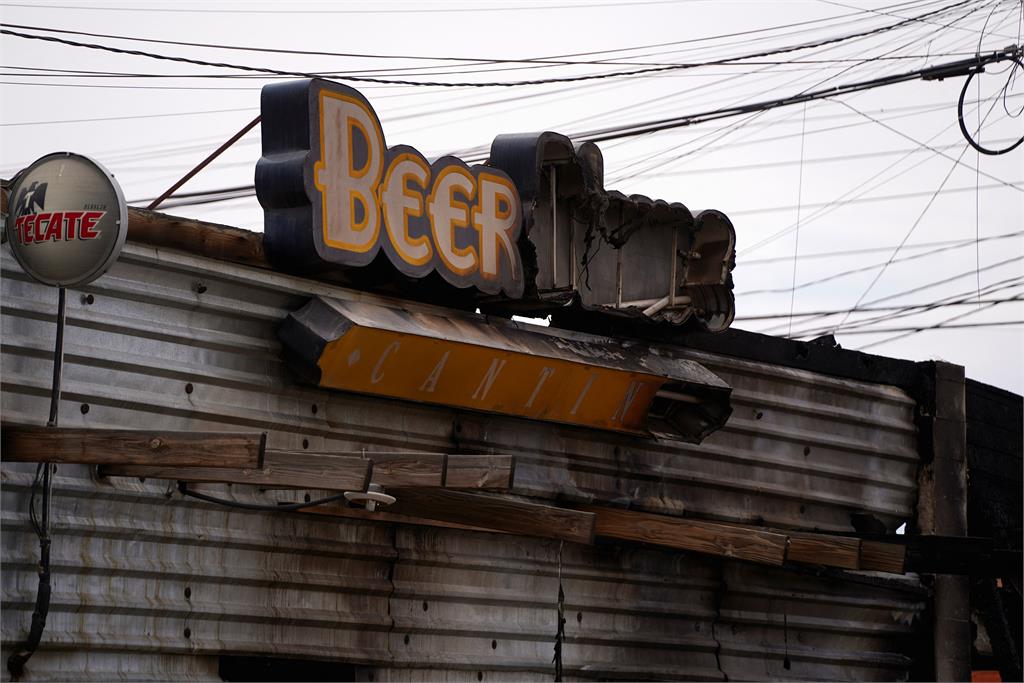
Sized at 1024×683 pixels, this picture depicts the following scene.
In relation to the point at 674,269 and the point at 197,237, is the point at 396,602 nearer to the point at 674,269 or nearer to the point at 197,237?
the point at 197,237

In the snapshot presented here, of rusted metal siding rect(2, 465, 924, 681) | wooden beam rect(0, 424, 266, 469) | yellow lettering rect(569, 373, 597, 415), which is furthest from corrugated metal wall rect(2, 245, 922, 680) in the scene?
wooden beam rect(0, 424, 266, 469)

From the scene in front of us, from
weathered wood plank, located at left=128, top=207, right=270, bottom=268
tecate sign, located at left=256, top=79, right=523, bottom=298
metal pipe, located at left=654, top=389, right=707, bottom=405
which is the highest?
tecate sign, located at left=256, top=79, right=523, bottom=298

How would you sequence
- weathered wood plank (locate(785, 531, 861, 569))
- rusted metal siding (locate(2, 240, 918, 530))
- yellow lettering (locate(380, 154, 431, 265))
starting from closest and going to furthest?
rusted metal siding (locate(2, 240, 918, 530))
yellow lettering (locate(380, 154, 431, 265))
weathered wood plank (locate(785, 531, 861, 569))

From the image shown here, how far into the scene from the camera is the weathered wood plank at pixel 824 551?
13.6 meters

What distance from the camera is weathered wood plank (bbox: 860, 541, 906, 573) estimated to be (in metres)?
13.6

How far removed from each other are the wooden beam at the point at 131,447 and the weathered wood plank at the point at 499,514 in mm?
2502

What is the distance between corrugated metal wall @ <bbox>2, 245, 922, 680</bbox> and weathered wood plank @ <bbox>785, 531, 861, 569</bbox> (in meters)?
1.33

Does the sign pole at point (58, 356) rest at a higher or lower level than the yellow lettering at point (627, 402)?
lower

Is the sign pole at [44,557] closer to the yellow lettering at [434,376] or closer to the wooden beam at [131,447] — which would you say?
the wooden beam at [131,447]

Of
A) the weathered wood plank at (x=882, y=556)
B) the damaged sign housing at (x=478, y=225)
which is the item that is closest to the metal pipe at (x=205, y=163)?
the damaged sign housing at (x=478, y=225)

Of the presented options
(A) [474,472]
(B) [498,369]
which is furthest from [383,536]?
(A) [474,472]

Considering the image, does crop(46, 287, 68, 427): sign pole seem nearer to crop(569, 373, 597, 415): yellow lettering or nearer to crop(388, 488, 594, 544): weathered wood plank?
crop(388, 488, 594, 544): weathered wood plank

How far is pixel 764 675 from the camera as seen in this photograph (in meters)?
14.9

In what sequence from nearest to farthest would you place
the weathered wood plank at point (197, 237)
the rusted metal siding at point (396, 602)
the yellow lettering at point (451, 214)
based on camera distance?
the rusted metal siding at point (396, 602), the weathered wood plank at point (197, 237), the yellow lettering at point (451, 214)
